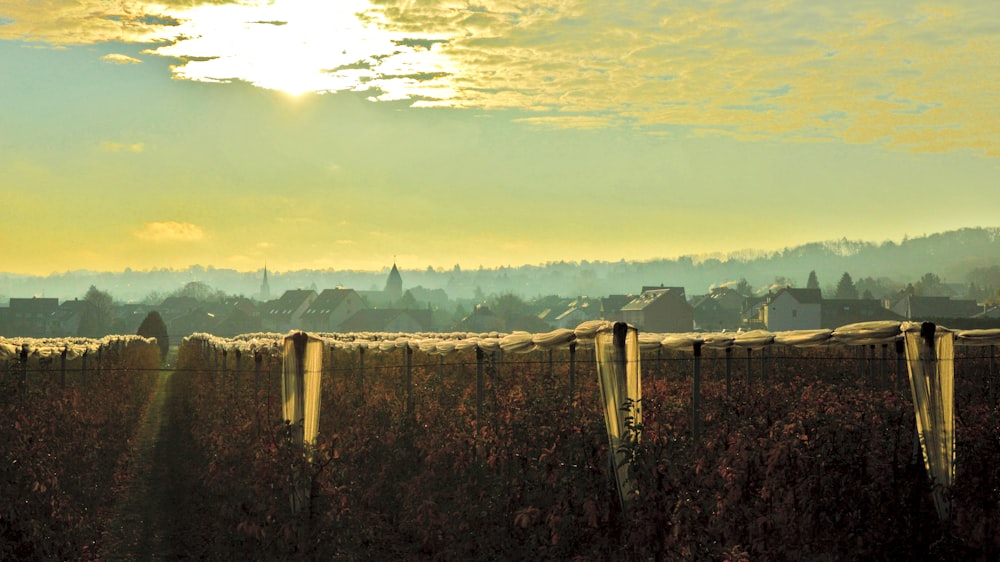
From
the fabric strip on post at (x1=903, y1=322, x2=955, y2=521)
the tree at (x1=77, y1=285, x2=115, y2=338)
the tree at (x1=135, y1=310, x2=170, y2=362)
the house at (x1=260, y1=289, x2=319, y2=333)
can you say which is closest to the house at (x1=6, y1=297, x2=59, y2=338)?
the tree at (x1=77, y1=285, x2=115, y2=338)

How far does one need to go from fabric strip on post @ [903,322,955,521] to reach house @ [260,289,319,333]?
107 m

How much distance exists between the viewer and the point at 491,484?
1068 centimetres

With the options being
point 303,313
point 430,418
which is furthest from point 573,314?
point 430,418

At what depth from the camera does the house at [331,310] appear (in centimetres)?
10750

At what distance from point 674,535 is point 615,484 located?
1.85 meters

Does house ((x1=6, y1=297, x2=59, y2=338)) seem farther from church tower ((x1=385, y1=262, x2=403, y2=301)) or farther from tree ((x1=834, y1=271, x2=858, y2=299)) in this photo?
tree ((x1=834, y1=271, x2=858, y2=299))

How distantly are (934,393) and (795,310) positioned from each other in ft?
304

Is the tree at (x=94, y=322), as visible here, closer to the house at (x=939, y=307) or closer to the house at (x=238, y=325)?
the house at (x=238, y=325)

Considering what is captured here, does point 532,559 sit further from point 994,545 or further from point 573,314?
point 573,314

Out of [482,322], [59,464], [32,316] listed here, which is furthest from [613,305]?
[59,464]

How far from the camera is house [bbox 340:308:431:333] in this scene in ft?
339

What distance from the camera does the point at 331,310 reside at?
107875 millimetres

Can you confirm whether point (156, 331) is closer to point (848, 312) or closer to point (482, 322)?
point (482, 322)

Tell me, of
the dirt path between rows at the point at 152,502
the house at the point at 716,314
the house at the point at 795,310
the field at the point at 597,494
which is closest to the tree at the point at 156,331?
the dirt path between rows at the point at 152,502
